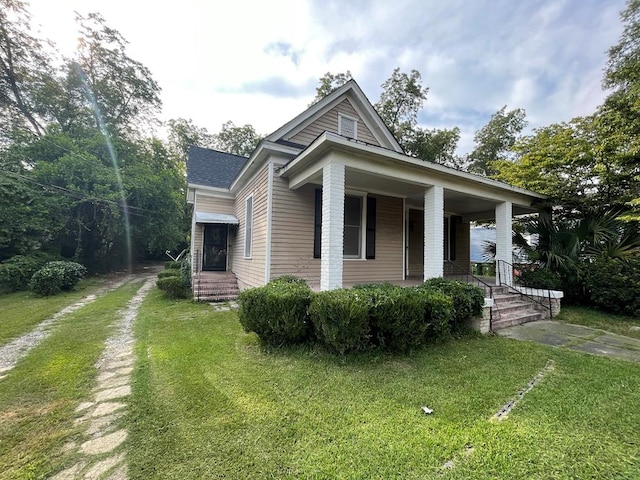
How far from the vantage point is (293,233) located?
6969 mm

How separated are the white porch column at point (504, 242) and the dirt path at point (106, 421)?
28.3 ft

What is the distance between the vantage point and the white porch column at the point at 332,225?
509 cm

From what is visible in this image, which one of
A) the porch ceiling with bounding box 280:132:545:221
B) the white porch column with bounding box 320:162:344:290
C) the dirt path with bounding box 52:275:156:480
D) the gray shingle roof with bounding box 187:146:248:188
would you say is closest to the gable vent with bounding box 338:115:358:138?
the porch ceiling with bounding box 280:132:545:221

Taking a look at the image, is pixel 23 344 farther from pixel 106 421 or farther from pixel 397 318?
pixel 397 318

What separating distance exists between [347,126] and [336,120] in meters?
0.45

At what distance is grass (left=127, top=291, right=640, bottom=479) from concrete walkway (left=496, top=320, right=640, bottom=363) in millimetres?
610

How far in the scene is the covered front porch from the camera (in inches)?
202

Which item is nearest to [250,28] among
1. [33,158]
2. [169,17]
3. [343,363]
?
[169,17]

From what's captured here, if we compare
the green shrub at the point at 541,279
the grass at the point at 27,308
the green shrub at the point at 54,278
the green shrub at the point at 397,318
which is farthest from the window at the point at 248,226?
the green shrub at the point at 541,279

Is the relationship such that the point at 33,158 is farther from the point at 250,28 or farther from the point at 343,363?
the point at 343,363

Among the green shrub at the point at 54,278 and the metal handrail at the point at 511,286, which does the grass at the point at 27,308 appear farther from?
the metal handrail at the point at 511,286

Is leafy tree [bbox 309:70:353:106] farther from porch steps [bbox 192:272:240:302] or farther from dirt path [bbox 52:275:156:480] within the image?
dirt path [bbox 52:275:156:480]

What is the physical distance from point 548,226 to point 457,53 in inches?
240

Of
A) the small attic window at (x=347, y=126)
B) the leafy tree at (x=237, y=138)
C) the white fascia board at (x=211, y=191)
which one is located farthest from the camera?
the leafy tree at (x=237, y=138)
